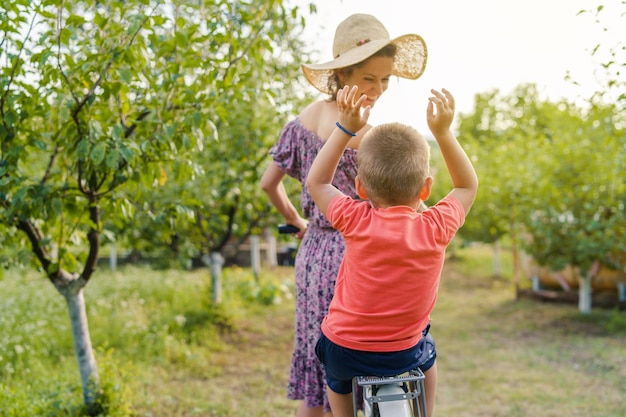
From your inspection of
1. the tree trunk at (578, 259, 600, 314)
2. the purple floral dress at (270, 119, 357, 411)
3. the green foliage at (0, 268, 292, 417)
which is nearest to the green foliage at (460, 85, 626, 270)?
the tree trunk at (578, 259, 600, 314)

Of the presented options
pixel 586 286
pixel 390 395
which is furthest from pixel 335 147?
pixel 586 286

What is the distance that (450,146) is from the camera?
183 cm

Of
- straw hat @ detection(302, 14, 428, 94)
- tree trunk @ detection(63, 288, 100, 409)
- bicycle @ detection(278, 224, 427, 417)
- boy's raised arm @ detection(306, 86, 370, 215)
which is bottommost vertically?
tree trunk @ detection(63, 288, 100, 409)

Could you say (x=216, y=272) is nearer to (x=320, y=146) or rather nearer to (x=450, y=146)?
(x=320, y=146)

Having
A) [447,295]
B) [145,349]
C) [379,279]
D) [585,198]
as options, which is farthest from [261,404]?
[447,295]

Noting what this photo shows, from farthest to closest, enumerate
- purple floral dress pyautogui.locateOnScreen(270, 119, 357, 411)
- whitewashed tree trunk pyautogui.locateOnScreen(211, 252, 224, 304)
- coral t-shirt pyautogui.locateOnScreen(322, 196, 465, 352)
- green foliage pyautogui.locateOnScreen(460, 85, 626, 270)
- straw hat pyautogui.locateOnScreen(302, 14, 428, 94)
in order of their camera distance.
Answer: green foliage pyautogui.locateOnScreen(460, 85, 626, 270), whitewashed tree trunk pyautogui.locateOnScreen(211, 252, 224, 304), purple floral dress pyautogui.locateOnScreen(270, 119, 357, 411), straw hat pyautogui.locateOnScreen(302, 14, 428, 94), coral t-shirt pyautogui.locateOnScreen(322, 196, 465, 352)

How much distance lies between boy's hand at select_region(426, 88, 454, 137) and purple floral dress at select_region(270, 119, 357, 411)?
469 mm

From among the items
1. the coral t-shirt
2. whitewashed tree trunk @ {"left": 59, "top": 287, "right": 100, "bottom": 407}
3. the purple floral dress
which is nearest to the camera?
the coral t-shirt

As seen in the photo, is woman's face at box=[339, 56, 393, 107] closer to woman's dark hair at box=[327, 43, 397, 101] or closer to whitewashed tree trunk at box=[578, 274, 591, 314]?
woman's dark hair at box=[327, 43, 397, 101]

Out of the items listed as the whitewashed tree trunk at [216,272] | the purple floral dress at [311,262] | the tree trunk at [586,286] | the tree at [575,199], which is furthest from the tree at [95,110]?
the tree trunk at [586,286]

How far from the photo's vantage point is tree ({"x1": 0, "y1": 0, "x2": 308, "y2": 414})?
2.69 meters

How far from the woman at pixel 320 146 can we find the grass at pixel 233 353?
1.68 metres

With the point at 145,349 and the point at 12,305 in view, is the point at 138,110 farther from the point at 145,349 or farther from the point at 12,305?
the point at 12,305

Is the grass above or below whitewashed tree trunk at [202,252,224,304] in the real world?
below
